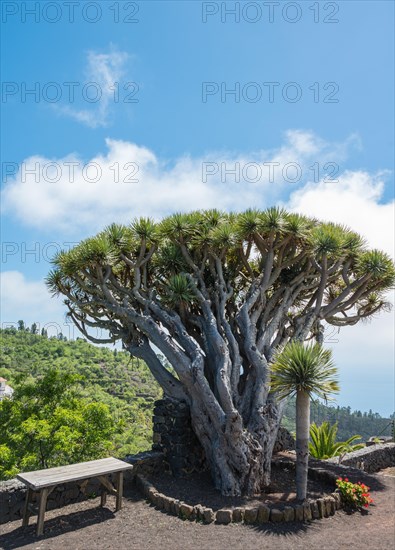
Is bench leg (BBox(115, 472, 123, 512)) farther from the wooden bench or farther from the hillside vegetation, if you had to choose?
the hillside vegetation

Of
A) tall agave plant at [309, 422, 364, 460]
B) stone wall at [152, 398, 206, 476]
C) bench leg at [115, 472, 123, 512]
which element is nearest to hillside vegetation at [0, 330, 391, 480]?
tall agave plant at [309, 422, 364, 460]

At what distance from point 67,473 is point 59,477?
27cm

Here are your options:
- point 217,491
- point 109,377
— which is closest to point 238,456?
point 217,491

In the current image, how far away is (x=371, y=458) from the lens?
11352mm

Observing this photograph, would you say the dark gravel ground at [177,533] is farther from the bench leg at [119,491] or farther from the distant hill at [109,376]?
the distant hill at [109,376]

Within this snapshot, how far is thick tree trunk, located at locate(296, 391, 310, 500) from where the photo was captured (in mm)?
7465

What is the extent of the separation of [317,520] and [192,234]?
668cm

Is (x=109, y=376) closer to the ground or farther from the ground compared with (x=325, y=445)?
farther from the ground

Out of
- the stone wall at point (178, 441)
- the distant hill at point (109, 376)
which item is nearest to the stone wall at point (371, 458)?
the stone wall at point (178, 441)

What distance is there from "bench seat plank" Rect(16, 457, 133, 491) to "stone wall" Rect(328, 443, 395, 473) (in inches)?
251

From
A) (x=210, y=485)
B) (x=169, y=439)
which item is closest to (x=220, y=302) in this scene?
(x=169, y=439)

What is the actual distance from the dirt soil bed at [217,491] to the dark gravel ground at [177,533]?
2.72 ft

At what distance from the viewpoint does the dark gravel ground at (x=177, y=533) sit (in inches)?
229

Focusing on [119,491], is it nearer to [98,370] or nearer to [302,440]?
[302,440]
